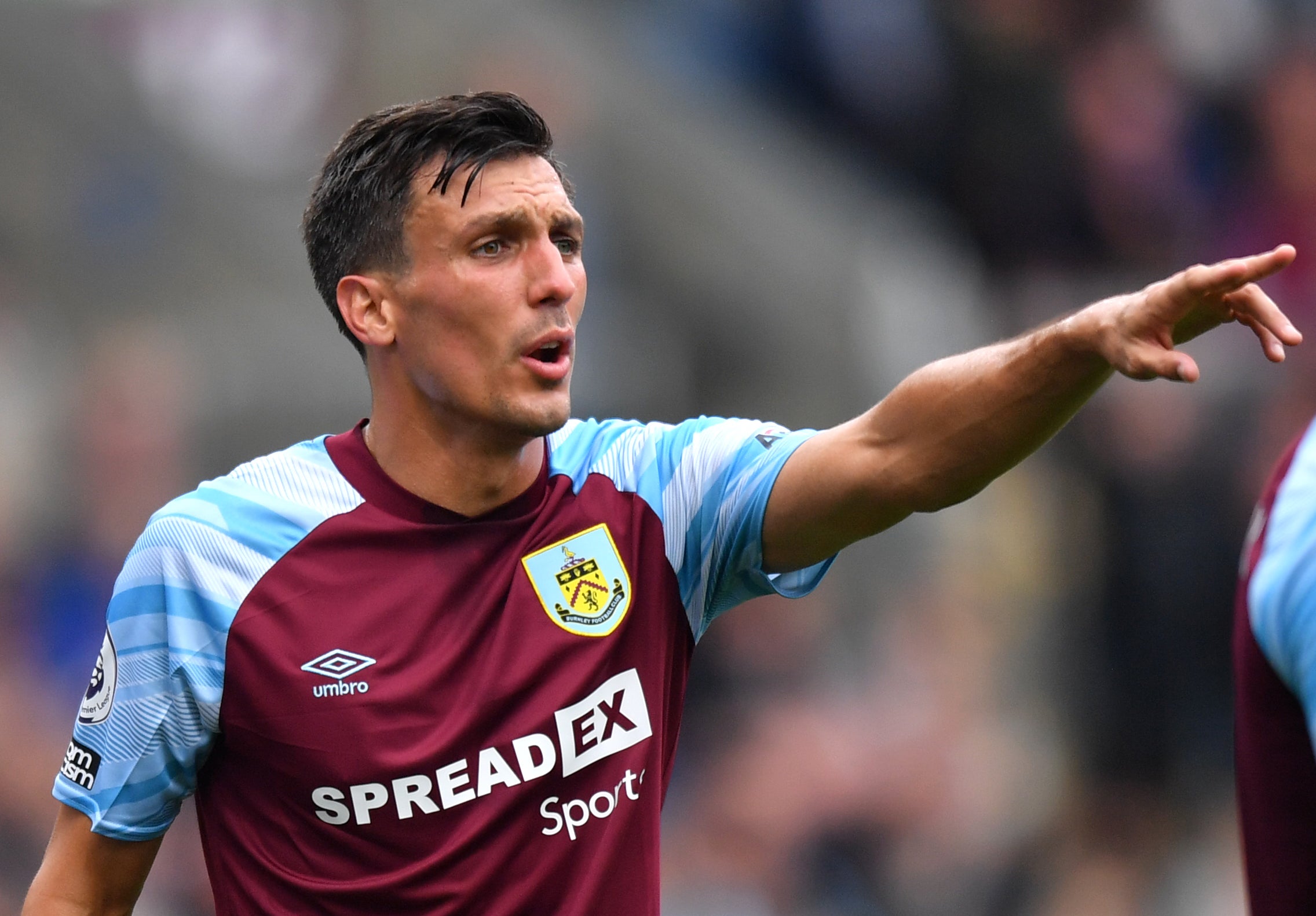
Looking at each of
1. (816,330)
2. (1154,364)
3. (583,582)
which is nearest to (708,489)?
(583,582)

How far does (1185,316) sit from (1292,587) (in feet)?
2.45

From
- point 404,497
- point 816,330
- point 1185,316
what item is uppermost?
point 1185,316

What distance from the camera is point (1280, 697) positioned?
1910 millimetres

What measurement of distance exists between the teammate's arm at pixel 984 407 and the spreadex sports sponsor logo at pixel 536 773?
419mm

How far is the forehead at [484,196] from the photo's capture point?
3.20m

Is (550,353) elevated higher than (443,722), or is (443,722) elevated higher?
(550,353)

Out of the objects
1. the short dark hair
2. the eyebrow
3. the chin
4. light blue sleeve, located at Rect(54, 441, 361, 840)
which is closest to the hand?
the chin

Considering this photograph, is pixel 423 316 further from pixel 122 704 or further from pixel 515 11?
pixel 515 11

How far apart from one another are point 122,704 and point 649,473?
1.10 m

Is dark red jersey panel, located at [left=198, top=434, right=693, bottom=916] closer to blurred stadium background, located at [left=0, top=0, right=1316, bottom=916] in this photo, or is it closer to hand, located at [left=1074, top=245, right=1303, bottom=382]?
hand, located at [left=1074, top=245, right=1303, bottom=382]

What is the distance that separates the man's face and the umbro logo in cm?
52

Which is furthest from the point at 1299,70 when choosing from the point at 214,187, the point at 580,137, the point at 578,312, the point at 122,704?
the point at 122,704

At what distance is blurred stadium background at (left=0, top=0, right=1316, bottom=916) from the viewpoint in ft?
23.0

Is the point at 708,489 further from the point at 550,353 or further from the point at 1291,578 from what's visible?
the point at 1291,578
